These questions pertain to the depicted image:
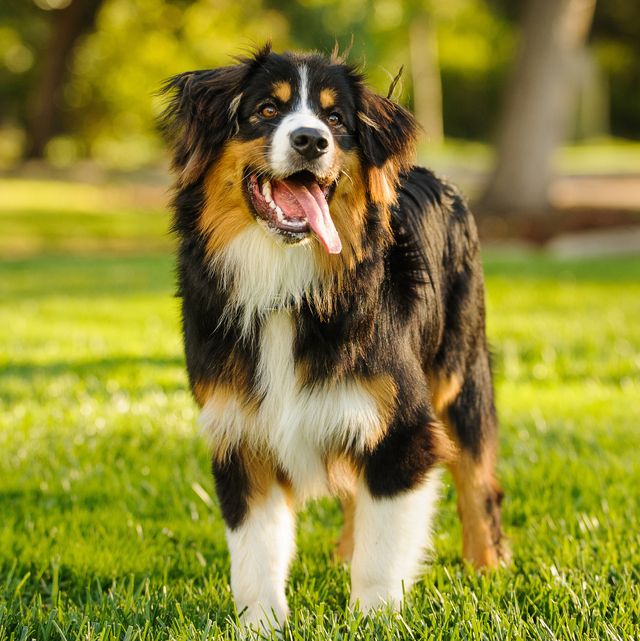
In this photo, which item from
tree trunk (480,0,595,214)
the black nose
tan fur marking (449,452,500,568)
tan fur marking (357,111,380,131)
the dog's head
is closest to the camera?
the black nose

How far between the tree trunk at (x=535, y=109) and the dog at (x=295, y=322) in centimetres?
1561

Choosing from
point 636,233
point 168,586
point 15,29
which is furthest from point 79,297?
point 15,29

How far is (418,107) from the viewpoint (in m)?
51.9

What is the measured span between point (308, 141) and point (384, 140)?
442mm

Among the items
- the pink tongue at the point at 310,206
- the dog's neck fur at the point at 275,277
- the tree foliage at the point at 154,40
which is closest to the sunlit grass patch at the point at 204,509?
the dog's neck fur at the point at 275,277

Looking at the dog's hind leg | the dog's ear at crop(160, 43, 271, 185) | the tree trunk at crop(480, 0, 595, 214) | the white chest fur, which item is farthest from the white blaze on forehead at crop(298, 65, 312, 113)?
the tree trunk at crop(480, 0, 595, 214)

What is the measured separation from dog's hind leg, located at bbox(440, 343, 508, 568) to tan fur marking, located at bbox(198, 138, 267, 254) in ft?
4.37

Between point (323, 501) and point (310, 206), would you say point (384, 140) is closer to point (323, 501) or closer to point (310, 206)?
point (310, 206)

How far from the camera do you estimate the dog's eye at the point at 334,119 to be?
352 centimetres

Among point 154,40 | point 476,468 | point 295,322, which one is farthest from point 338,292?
point 154,40

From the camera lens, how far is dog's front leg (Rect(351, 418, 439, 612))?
3.39 meters

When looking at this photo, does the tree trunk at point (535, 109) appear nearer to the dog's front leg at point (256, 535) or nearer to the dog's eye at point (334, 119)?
the dog's eye at point (334, 119)

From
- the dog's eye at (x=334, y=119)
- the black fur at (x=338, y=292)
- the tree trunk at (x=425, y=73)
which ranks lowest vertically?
the tree trunk at (x=425, y=73)

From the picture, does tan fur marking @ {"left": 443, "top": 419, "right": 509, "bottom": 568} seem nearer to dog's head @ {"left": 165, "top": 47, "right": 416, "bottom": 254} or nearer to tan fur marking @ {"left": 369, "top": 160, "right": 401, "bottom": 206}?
tan fur marking @ {"left": 369, "top": 160, "right": 401, "bottom": 206}
